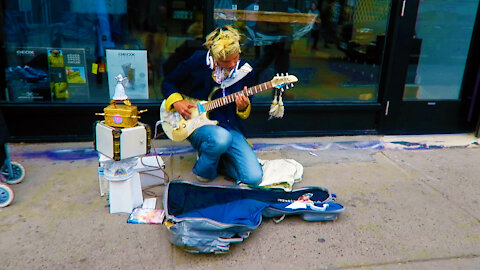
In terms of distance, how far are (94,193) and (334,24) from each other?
332 cm

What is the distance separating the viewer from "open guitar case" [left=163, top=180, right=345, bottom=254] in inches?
96.0

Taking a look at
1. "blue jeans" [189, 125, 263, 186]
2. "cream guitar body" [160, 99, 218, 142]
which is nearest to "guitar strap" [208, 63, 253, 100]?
"cream guitar body" [160, 99, 218, 142]

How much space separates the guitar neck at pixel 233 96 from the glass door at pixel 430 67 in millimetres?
2135

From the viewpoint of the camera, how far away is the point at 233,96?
3.22m

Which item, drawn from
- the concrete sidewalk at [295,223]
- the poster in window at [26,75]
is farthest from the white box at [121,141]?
the poster in window at [26,75]

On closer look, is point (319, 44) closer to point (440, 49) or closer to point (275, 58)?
point (275, 58)

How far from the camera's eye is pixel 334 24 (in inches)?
187

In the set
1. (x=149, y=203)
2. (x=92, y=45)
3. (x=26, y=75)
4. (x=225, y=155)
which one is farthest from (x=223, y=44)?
(x=26, y=75)

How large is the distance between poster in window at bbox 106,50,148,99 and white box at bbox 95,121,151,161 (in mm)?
1500

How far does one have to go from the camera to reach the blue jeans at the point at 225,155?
324 cm

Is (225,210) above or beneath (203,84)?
beneath

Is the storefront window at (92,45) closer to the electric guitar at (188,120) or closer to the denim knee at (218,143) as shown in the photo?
the electric guitar at (188,120)

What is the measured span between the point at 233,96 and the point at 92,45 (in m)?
1.85

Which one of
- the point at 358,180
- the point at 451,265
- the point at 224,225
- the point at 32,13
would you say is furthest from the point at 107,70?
the point at 451,265
